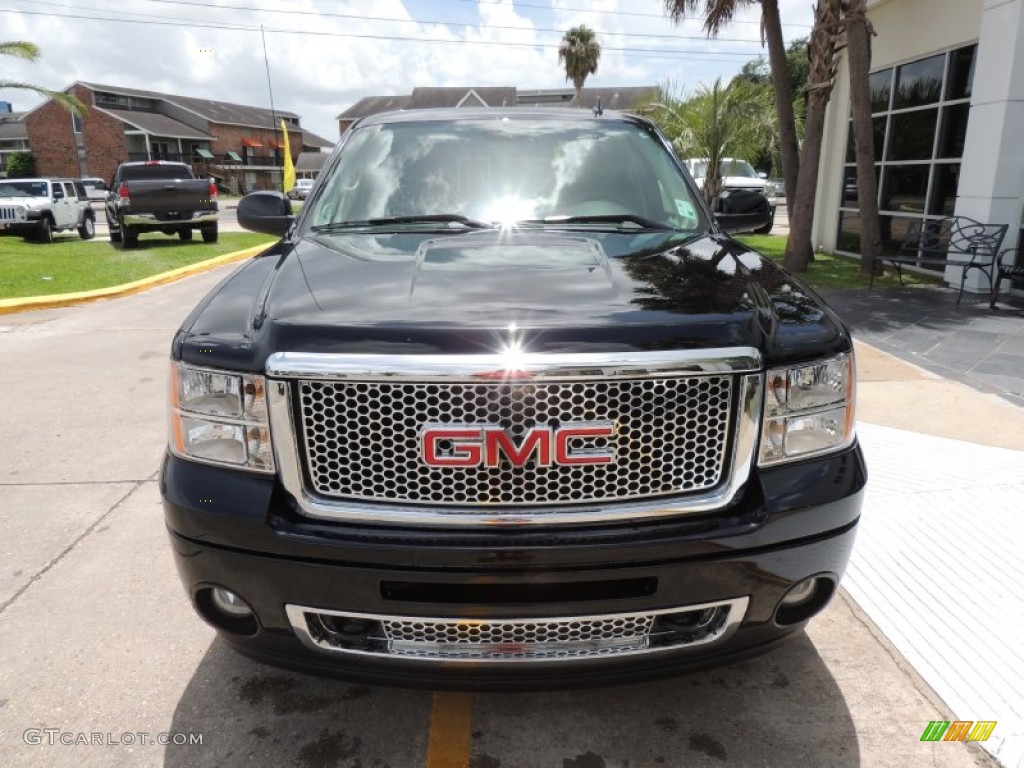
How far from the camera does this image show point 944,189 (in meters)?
11.0

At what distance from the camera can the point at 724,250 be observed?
9.11 ft

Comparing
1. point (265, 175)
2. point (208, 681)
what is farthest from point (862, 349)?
point (265, 175)

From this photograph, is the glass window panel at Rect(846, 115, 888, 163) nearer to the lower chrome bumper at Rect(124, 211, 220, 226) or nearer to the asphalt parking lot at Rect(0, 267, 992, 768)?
the asphalt parking lot at Rect(0, 267, 992, 768)

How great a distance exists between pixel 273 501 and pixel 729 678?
1.62 meters

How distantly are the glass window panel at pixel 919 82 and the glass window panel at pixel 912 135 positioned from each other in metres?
0.18

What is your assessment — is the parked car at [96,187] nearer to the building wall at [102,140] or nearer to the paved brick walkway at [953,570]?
the building wall at [102,140]

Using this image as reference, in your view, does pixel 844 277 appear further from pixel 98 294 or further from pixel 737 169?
pixel 737 169

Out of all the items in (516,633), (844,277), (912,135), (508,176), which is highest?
(912,135)

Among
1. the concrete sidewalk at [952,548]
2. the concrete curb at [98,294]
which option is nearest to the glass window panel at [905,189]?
the concrete sidewalk at [952,548]

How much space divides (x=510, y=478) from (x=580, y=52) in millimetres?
48282

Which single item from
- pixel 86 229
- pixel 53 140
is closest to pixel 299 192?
pixel 86 229

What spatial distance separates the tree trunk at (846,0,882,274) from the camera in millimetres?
10587

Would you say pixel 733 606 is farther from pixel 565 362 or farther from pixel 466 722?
pixel 466 722

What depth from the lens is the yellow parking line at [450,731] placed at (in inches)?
88.0
